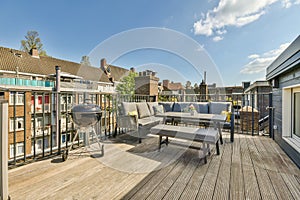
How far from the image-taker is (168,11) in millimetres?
5441

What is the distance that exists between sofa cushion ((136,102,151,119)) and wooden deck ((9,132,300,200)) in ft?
5.41

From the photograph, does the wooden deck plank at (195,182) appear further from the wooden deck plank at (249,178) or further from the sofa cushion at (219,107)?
the sofa cushion at (219,107)

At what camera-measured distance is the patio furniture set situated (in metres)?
2.45

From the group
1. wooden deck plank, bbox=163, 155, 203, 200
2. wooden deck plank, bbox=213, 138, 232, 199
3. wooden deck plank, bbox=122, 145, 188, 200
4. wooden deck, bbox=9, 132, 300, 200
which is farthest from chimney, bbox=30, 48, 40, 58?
wooden deck plank, bbox=213, 138, 232, 199

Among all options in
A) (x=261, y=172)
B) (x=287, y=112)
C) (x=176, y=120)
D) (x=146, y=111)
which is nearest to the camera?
(x=261, y=172)

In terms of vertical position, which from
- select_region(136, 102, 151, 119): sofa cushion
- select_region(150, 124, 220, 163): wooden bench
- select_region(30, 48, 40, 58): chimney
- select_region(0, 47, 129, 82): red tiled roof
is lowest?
select_region(150, 124, 220, 163): wooden bench

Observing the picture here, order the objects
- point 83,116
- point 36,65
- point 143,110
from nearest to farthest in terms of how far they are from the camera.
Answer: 1. point 83,116
2. point 143,110
3. point 36,65

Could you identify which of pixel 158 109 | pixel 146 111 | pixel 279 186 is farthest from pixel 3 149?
pixel 158 109

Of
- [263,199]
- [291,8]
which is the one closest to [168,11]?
[291,8]

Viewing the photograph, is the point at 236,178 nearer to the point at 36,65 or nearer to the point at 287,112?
the point at 287,112

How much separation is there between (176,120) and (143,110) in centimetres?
104

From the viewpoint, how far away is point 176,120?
159 inches

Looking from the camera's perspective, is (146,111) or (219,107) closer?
(219,107)

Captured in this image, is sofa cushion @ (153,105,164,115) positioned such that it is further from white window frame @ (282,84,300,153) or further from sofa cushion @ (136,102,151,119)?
white window frame @ (282,84,300,153)
